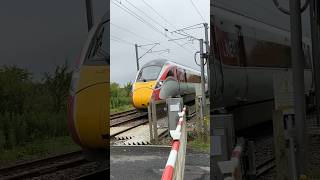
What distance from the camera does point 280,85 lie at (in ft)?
10.1

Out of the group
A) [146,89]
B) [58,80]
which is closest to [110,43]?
[58,80]

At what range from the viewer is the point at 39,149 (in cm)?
270

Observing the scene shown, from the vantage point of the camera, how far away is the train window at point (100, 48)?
1993mm

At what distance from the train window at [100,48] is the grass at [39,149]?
0.41 meters

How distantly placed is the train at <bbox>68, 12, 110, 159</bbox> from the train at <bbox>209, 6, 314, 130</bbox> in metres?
0.52

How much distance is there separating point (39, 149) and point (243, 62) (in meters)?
1.46

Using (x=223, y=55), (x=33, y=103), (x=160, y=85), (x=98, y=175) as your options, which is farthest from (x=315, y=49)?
(x=160, y=85)

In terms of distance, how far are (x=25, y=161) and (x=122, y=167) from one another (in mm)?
1121

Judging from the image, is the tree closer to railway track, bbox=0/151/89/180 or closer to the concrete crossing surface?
railway track, bbox=0/151/89/180

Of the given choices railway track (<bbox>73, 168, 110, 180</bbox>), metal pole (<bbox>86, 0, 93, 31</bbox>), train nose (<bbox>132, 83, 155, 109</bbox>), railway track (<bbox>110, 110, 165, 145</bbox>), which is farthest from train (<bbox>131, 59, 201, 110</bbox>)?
metal pole (<bbox>86, 0, 93, 31</bbox>)

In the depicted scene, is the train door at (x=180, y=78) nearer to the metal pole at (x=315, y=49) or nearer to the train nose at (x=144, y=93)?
the train nose at (x=144, y=93)

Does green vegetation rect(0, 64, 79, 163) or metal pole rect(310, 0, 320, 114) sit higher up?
metal pole rect(310, 0, 320, 114)

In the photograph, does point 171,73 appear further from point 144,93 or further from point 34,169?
point 34,169

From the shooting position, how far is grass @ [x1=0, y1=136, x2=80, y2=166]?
2.26 metres
